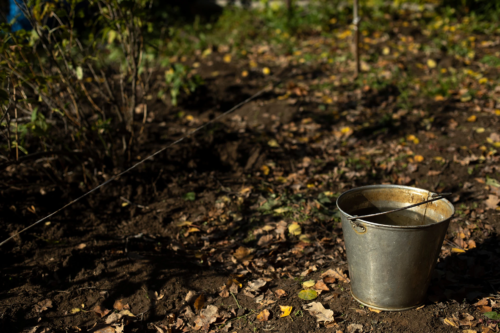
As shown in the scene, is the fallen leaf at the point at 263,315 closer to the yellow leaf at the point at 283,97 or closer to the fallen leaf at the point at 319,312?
the fallen leaf at the point at 319,312

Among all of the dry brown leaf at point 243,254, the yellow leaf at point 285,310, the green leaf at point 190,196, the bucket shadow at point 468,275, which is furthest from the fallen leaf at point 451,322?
the green leaf at point 190,196

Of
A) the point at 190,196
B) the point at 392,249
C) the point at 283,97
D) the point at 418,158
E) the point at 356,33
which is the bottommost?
the point at 190,196

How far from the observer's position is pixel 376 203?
276 cm

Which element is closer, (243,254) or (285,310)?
(285,310)

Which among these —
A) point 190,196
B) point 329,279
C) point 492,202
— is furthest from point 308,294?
point 492,202

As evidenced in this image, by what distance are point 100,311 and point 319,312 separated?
142 cm

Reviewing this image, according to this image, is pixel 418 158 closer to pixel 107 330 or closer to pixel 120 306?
pixel 120 306

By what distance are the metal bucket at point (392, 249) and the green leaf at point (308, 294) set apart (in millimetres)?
254

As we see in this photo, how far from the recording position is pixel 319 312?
2.56m

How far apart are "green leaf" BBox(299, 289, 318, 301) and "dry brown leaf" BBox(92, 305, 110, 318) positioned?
4.21 ft

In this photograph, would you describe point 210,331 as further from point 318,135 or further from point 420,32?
point 420,32

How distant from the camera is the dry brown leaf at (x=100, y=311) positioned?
2662 mm

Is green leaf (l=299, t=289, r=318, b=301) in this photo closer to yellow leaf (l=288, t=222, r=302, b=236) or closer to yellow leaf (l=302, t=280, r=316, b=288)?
yellow leaf (l=302, t=280, r=316, b=288)

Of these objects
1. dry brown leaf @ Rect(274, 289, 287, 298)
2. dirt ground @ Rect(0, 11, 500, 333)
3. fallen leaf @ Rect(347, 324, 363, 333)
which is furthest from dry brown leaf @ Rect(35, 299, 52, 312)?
fallen leaf @ Rect(347, 324, 363, 333)
